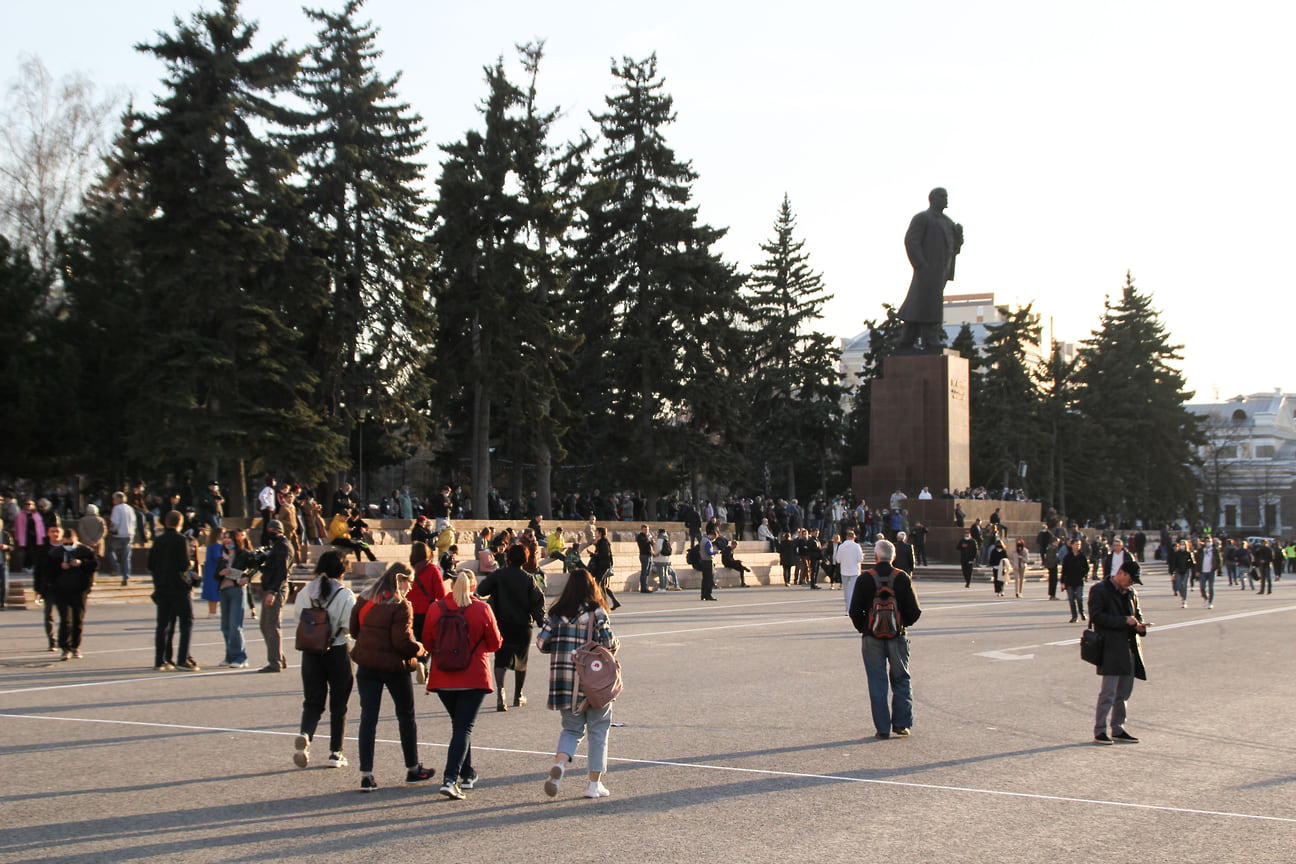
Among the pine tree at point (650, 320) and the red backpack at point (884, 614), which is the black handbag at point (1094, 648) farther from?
the pine tree at point (650, 320)

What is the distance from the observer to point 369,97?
3775cm

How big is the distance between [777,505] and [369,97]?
62.1 ft

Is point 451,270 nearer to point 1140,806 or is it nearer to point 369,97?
point 369,97

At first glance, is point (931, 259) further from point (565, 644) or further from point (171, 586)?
point (565, 644)

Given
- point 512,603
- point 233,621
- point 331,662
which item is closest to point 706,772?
point 331,662

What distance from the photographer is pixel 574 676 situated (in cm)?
772

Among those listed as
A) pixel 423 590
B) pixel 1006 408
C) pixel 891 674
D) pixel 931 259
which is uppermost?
pixel 931 259

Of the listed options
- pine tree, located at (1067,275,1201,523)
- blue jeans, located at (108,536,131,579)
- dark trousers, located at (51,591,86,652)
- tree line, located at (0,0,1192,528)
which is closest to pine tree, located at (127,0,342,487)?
tree line, located at (0,0,1192,528)

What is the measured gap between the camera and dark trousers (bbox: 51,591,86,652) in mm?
14930

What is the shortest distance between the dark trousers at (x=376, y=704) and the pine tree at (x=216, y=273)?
25.7 meters

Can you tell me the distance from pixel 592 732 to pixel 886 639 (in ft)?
10.9

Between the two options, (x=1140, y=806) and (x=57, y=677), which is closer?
(x=1140, y=806)

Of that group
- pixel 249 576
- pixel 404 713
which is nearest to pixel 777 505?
pixel 249 576

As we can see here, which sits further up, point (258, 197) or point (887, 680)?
point (258, 197)
